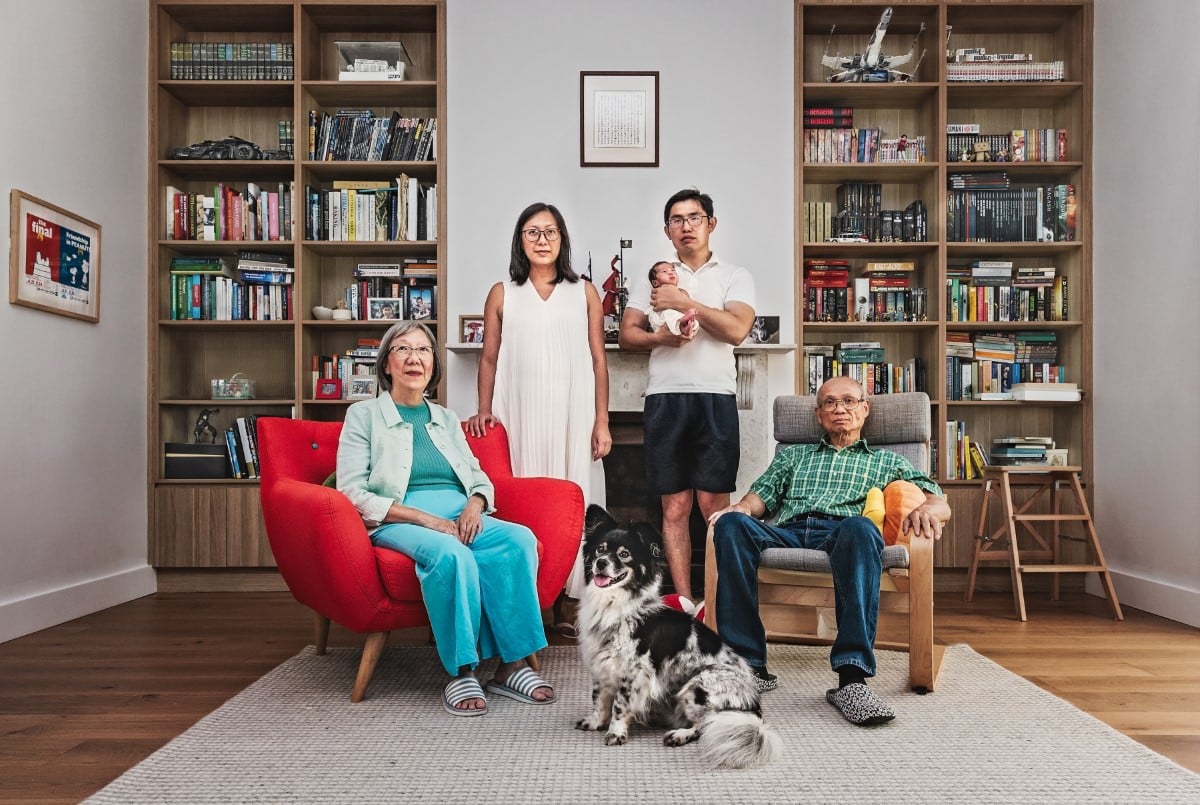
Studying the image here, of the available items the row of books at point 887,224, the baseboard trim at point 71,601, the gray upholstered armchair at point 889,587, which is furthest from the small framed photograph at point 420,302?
the gray upholstered armchair at point 889,587

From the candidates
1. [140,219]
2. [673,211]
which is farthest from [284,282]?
[673,211]

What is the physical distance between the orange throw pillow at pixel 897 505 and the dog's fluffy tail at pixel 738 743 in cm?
82

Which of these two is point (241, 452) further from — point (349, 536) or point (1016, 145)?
point (1016, 145)

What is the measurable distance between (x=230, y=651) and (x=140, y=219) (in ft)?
7.81

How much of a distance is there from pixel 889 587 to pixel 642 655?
83 cm

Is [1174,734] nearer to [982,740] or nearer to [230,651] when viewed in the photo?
[982,740]

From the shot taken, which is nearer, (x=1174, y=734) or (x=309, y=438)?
(x=1174, y=734)

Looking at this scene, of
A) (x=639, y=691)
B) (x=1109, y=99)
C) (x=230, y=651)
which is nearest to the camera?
(x=639, y=691)

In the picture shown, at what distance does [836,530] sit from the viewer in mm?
2588

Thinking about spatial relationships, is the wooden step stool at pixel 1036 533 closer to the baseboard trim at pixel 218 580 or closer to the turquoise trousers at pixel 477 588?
the turquoise trousers at pixel 477 588

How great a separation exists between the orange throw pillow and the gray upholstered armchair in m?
0.10

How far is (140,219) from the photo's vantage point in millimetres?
4430

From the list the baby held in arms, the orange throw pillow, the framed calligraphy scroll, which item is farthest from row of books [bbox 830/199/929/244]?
the orange throw pillow

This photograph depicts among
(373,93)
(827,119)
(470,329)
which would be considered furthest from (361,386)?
(827,119)
